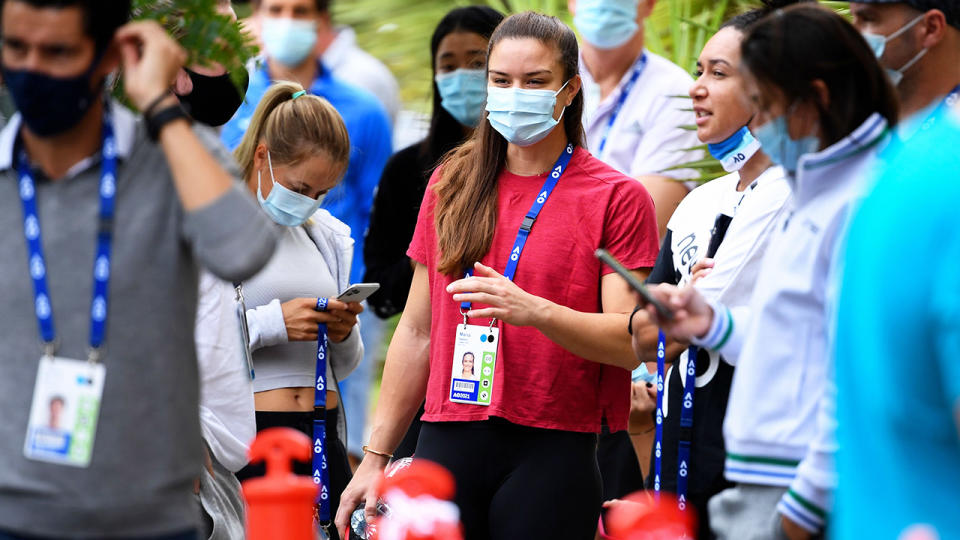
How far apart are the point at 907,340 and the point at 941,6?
78.6 inches

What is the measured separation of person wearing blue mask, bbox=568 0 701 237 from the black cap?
5.38ft

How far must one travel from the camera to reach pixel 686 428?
11.8ft

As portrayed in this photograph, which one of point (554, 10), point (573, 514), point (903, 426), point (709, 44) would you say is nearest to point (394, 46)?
point (554, 10)

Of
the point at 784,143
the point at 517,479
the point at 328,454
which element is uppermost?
the point at 784,143

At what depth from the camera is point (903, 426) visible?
6.18ft

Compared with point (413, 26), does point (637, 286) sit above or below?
above

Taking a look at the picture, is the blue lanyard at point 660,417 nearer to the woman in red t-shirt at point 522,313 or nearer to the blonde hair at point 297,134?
the woman in red t-shirt at point 522,313

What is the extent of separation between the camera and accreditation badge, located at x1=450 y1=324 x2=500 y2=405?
12.5 feet

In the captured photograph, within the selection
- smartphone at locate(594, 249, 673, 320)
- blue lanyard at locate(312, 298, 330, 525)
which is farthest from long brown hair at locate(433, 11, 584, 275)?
smartphone at locate(594, 249, 673, 320)

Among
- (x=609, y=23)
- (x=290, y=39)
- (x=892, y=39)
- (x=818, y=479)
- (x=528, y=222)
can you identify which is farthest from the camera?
(x=290, y=39)

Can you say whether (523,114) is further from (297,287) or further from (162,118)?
(162,118)

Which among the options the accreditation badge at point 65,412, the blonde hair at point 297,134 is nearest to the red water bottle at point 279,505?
the accreditation badge at point 65,412

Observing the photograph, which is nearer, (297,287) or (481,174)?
(481,174)

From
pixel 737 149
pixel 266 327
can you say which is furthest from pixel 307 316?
pixel 737 149
